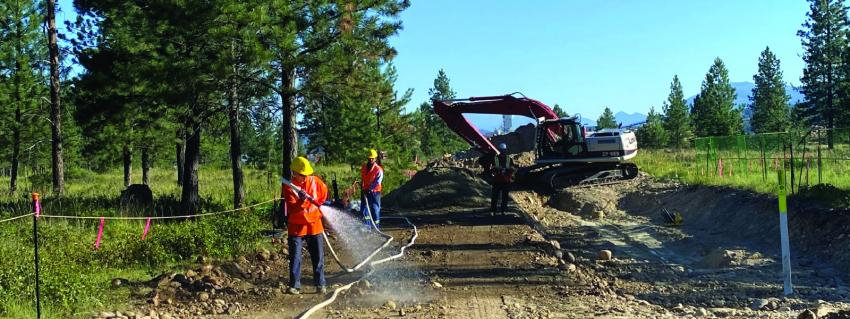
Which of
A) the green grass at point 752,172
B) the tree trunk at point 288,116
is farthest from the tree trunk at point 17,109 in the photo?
the green grass at point 752,172

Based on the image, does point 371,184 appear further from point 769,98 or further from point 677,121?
point 769,98

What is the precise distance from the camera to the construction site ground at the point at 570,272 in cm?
761

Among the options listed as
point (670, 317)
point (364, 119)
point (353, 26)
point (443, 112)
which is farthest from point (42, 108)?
point (670, 317)

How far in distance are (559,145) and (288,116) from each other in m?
11.8

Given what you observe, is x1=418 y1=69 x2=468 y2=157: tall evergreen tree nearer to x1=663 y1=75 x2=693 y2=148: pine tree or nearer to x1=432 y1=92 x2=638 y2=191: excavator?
x1=663 y1=75 x2=693 y2=148: pine tree

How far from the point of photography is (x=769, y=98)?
64.9 meters

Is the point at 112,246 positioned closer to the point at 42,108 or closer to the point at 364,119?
the point at 42,108

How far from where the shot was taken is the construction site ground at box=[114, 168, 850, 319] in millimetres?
7605

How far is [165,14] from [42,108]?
1890 centimetres

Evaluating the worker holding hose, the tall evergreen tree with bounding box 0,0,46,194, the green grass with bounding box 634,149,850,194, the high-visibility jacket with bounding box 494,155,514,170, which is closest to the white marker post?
the green grass with bounding box 634,149,850,194

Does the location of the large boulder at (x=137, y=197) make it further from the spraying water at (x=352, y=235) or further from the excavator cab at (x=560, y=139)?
the excavator cab at (x=560, y=139)

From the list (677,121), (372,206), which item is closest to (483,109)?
(372,206)

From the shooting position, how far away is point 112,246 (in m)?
10.0

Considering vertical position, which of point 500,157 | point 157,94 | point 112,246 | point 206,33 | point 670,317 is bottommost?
point 670,317
